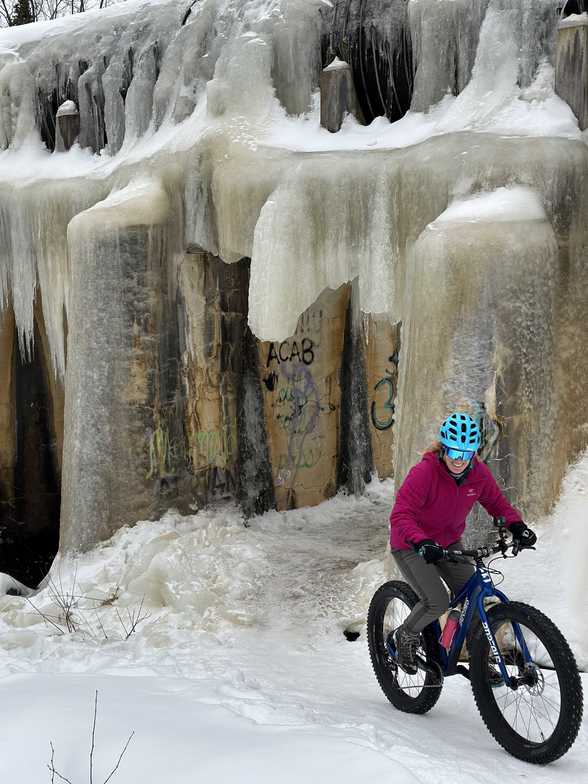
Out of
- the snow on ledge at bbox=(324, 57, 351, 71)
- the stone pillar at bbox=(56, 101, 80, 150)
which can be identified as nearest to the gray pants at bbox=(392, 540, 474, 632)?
the snow on ledge at bbox=(324, 57, 351, 71)

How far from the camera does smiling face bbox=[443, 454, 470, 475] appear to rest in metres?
4.27

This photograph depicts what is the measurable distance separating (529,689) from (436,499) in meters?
0.93

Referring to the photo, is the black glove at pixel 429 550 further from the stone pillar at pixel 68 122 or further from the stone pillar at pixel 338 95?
the stone pillar at pixel 68 122

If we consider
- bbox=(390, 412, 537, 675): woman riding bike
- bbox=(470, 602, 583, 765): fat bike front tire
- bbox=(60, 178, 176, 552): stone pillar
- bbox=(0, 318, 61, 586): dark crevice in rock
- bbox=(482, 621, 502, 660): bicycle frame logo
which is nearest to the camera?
bbox=(470, 602, 583, 765): fat bike front tire

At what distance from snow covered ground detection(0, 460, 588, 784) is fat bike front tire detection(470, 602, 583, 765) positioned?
11cm

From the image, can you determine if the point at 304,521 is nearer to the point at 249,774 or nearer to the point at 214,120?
the point at 214,120

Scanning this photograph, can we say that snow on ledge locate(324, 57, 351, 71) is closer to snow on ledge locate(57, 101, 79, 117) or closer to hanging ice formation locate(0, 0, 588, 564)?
hanging ice formation locate(0, 0, 588, 564)

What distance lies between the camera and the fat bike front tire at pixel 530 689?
12.4 ft

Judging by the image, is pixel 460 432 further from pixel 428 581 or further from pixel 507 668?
pixel 507 668

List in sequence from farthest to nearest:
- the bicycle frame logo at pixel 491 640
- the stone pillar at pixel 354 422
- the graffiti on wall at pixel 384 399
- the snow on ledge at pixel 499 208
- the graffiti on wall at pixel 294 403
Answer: the graffiti on wall at pixel 384 399 < the stone pillar at pixel 354 422 < the graffiti on wall at pixel 294 403 < the snow on ledge at pixel 499 208 < the bicycle frame logo at pixel 491 640

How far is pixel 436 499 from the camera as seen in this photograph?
438 centimetres

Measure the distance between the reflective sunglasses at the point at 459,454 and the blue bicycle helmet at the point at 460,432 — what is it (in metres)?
0.01

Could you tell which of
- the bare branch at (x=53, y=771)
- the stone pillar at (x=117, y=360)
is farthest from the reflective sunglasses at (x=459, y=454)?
the stone pillar at (x=117, y=360)

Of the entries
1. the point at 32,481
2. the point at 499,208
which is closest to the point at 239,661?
the point at 499,208
